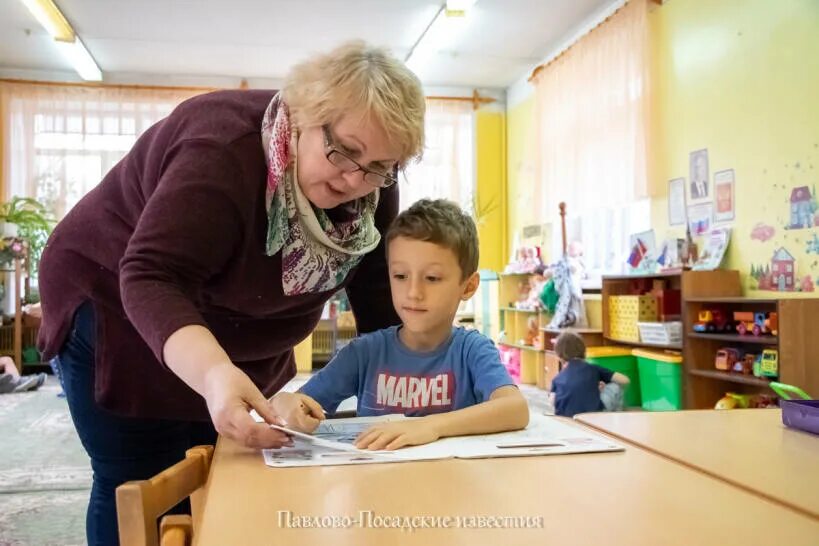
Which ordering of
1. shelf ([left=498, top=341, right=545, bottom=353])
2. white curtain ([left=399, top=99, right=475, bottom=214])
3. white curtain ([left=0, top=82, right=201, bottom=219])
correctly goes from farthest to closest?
white curtain ([left=399, top=99, right=475, bottom=214]), white curtain ([left=0, top=82, right=201, bottom=219]), shelf ([left=498, top=341, right=545, bottom=353])

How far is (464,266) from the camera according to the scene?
1279mm

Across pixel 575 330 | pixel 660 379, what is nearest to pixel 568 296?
pixel 575 330

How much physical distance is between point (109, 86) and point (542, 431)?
6.56 metres

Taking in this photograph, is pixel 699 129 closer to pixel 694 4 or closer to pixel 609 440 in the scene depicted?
pixel 694 4

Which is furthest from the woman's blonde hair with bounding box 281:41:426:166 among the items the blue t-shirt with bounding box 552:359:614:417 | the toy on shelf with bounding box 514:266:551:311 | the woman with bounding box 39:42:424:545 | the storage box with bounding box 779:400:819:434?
the toy on shelf with bounding box 514:266:551:311

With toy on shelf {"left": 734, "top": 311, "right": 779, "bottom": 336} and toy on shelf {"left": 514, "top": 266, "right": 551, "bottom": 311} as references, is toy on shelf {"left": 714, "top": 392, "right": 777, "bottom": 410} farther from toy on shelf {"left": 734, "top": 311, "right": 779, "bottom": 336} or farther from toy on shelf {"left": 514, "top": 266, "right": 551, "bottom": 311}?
toy on shelf {"left": 514, "top": 266, "right": 551, "bottom": 311}

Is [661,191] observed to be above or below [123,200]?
above

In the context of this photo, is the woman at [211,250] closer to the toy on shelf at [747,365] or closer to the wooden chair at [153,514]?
the wooden chair at [153,514]

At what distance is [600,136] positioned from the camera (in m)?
4.96

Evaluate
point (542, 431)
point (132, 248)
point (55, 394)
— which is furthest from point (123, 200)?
point (55, 394)

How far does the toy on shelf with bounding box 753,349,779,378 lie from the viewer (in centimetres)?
311

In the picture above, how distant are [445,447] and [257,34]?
17.4ft

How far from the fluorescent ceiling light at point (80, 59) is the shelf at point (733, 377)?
5.09 m

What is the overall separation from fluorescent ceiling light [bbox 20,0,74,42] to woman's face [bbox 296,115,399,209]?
4.69 meters
